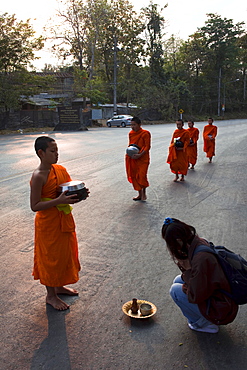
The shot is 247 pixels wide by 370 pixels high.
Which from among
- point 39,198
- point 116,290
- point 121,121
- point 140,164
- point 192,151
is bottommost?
point 116,290

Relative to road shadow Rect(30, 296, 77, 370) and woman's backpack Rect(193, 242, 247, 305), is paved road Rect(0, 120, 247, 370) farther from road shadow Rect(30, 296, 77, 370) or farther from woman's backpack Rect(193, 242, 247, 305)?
woman's backpack Rect(193, 242, 247, 305)

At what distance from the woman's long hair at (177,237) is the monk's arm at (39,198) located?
93 cm

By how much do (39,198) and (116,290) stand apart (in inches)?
50.9

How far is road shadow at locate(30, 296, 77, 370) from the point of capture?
2.56 metres

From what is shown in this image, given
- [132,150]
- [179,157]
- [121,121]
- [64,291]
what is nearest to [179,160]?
[179,157]

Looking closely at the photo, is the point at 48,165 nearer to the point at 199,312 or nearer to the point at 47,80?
the point at 199,312

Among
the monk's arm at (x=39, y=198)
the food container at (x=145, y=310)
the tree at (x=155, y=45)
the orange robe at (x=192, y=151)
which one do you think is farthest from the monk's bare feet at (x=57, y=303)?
the tree at (x=155, y=45)

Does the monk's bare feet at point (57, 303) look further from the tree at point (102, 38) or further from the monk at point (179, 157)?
the tree at point (102, 38)

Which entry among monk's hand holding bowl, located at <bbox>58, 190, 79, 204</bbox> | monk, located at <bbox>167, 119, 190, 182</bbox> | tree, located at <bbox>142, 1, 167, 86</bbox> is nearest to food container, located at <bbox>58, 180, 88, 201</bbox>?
monk's hand holding bowl, located at <bbox>58, 190, 79, 204</bbox>

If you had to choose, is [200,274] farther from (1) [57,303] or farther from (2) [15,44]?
(2) [15,44]

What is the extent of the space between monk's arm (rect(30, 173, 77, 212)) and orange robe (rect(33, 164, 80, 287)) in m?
0.07

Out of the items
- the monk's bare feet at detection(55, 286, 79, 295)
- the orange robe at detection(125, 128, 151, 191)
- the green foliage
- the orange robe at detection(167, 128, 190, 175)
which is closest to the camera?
the monk's bare feet at detection(55, 286, 79, 295)

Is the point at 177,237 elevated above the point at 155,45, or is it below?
below

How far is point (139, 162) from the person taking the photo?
743 centimetres
